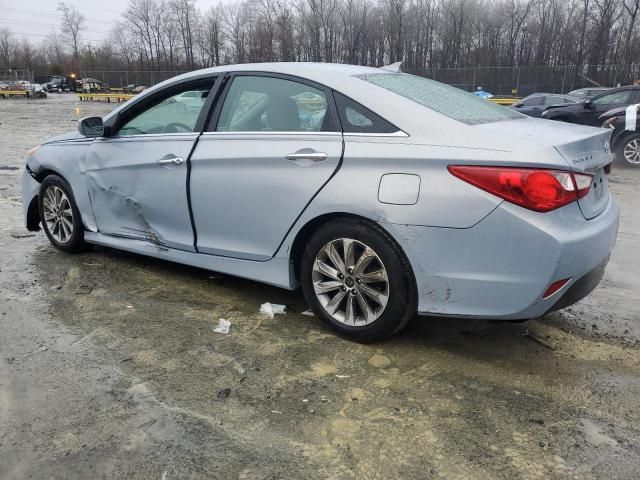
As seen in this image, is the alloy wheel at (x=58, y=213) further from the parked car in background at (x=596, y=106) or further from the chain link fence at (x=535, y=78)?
the chain link fence at (x=535, y=78)

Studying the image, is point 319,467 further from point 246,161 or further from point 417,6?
point 417,6

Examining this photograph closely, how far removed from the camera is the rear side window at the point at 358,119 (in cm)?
302

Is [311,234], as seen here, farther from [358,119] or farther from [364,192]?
[358,119]

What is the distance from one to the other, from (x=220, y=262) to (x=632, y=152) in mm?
10473

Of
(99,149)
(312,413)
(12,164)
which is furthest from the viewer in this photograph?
(12,164)

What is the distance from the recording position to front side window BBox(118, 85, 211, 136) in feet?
12.9

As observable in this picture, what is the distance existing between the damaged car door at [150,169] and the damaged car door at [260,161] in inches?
6.4

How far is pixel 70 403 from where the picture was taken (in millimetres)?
2697

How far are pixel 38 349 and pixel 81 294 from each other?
2.97ft

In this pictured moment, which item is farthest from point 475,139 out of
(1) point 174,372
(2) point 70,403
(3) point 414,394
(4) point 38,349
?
(4) point 38,349

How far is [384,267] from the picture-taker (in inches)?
119

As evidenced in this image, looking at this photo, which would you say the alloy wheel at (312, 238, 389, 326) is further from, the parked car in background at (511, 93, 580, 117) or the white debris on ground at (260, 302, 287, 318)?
the parked car in background at (511, 93, 580, 117)

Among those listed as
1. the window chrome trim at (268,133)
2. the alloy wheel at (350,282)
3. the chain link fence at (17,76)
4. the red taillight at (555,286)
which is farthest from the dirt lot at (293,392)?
the chain link fence at (17,76)

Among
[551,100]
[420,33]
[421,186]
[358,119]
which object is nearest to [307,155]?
[358,119]
